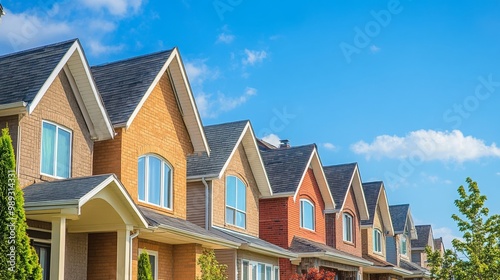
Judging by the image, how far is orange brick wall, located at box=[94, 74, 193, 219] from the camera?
2164 cm

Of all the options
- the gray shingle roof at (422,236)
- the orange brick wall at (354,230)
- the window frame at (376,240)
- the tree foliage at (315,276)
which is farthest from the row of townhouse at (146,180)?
the gray shingle roof at (422,236)

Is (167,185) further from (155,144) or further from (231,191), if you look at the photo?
(231,191)

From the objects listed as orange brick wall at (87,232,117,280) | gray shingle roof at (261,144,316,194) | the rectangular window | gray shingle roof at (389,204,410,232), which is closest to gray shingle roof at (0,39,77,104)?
orange brick wall at (87,232,117,280)

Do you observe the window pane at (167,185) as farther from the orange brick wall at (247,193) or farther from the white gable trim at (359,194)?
the white gable trim at (359,194)

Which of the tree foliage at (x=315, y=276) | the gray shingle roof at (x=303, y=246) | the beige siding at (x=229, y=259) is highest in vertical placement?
the gray shingle roof at (x=303, y=246)

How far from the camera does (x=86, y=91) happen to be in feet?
67.0

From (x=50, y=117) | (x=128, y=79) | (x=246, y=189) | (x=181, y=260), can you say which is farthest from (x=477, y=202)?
(x=50, y=117)

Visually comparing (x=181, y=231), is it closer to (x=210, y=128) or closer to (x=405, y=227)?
(x=210, y=128)

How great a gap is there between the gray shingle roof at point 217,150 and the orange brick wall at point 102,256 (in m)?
7.29

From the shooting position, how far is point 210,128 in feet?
103

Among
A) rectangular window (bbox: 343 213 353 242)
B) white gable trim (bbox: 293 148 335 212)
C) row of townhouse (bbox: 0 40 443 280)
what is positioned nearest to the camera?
row of townhouse (bbox: 0 40 443 280)

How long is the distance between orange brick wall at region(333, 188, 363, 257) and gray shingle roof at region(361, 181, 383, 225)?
7.57 feet

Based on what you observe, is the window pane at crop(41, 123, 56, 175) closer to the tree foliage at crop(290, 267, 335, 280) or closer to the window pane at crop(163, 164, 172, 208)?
the window pane at crop(163, 164, 172, 208)

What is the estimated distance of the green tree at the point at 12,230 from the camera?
1501 centimetres
